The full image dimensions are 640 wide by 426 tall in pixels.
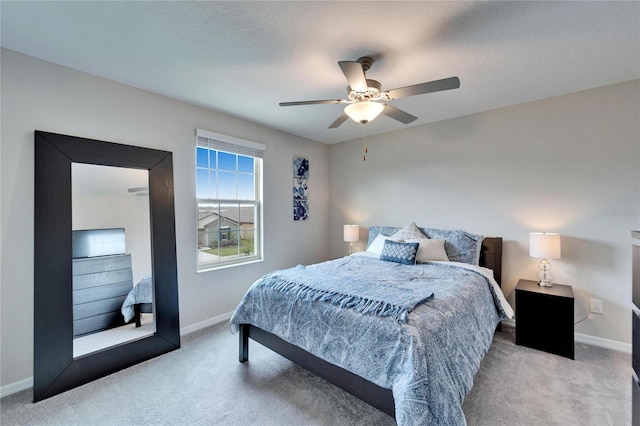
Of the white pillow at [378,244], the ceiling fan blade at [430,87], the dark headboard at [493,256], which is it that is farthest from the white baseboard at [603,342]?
the ceiling fan blade at [430,87]

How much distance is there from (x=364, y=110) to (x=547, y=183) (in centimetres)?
228

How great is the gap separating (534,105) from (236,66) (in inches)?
121

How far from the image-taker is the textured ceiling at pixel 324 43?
5.27 ft

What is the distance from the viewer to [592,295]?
2695mm

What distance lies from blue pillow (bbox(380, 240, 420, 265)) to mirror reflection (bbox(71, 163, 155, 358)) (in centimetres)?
247

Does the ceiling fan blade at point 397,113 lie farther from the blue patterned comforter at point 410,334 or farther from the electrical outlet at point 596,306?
the electrical outlet at point 596,306

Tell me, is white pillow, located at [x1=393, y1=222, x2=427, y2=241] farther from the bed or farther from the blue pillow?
the bed

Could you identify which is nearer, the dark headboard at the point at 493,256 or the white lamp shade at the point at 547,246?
the white lamp shade at the point at 547,246

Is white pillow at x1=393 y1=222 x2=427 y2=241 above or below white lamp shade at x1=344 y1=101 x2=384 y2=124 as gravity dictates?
below

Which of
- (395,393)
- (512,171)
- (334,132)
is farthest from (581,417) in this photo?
(334,132)

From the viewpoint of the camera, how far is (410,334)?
146 cm

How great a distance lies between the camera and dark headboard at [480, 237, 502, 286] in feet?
10.2

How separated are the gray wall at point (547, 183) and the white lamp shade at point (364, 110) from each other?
1.90 metres

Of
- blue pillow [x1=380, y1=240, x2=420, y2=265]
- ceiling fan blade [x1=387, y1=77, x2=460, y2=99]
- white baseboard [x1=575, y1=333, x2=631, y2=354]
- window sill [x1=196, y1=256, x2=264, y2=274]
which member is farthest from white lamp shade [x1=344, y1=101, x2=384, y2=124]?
white baseboard [x1=575, y1=333, x2=631, y2=354]
